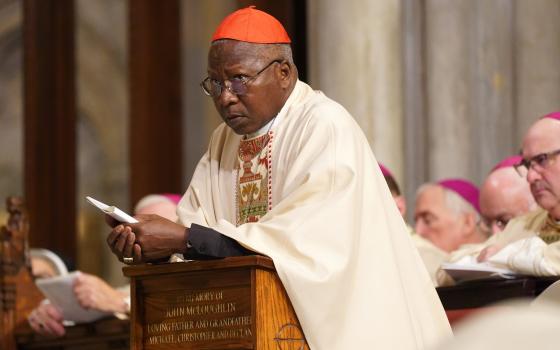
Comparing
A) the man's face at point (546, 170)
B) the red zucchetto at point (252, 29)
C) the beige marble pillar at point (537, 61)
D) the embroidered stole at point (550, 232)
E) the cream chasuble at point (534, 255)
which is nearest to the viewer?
the red zucchetto at point (252, 29)

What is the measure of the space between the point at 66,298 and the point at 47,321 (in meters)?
0.17

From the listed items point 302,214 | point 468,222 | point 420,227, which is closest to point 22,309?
point 420,227

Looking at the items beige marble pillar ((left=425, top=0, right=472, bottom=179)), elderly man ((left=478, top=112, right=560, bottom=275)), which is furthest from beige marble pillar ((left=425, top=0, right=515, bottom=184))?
elderly man ((left=478, top=112, right=560, bottom=275))

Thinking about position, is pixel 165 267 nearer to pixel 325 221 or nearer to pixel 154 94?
pixel 325 221

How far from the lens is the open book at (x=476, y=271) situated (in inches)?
172

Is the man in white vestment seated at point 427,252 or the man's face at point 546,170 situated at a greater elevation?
the man's face at point 546,170

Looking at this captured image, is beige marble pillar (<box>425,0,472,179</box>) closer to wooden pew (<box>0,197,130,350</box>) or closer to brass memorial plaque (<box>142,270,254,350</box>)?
wooden pew (<box>0,197,130,350</box>)

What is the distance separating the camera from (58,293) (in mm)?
5637

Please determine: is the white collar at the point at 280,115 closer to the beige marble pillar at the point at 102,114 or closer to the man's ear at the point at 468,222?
the man's ear at the point at 468,222

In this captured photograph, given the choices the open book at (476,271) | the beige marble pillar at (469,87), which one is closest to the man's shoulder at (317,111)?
the open book at (476,271)

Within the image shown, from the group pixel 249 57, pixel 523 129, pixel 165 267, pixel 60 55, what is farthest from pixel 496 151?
pixel 60 55

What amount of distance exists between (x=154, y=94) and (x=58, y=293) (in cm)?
528

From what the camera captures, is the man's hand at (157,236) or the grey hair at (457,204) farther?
the grey hair at (457,204)

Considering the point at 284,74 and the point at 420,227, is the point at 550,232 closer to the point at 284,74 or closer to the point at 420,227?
the point at 284,74
